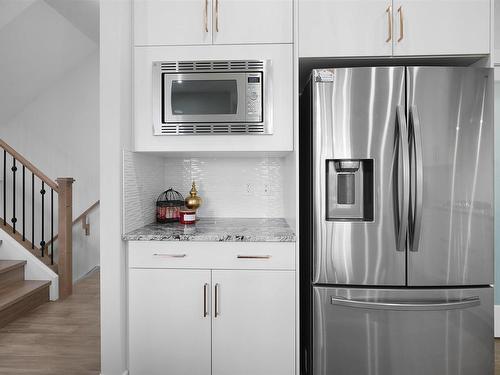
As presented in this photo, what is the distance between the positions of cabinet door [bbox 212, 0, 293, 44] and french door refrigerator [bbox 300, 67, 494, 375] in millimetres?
432

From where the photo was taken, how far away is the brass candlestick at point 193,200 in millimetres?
2424

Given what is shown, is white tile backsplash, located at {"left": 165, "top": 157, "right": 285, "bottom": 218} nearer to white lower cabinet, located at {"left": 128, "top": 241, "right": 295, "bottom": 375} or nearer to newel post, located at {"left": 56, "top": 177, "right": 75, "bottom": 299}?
white lower cabinet, located at {"left": 128, "top": 241, "right": 295, "bottom": 375}

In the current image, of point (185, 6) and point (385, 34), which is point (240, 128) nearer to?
point (185, 6)

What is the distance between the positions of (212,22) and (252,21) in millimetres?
233

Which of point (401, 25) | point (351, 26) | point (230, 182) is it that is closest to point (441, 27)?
point (401, 25)

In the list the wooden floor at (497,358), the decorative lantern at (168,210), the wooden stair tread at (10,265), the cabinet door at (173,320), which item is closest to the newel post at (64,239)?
the wooden stair tread at (10,265)

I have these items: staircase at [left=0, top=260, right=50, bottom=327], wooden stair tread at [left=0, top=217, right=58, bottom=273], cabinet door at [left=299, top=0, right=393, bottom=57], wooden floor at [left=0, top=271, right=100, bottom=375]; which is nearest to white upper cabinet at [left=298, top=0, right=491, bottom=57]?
cabinet door at [left=299, top=0, right=393, bottom=57]

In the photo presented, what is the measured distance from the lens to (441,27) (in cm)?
193

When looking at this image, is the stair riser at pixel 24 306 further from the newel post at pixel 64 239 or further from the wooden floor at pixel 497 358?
the wooden floor at pixel 497 358

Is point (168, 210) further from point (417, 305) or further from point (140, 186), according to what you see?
point (417, 305)

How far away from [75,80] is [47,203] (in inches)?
74.1

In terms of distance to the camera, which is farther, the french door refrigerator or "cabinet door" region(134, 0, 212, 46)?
"cabinet door" region(134, 0, 212, 46)

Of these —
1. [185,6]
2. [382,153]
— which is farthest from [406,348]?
[185,6]

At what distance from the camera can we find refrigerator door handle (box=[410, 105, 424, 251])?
5.65 feet
